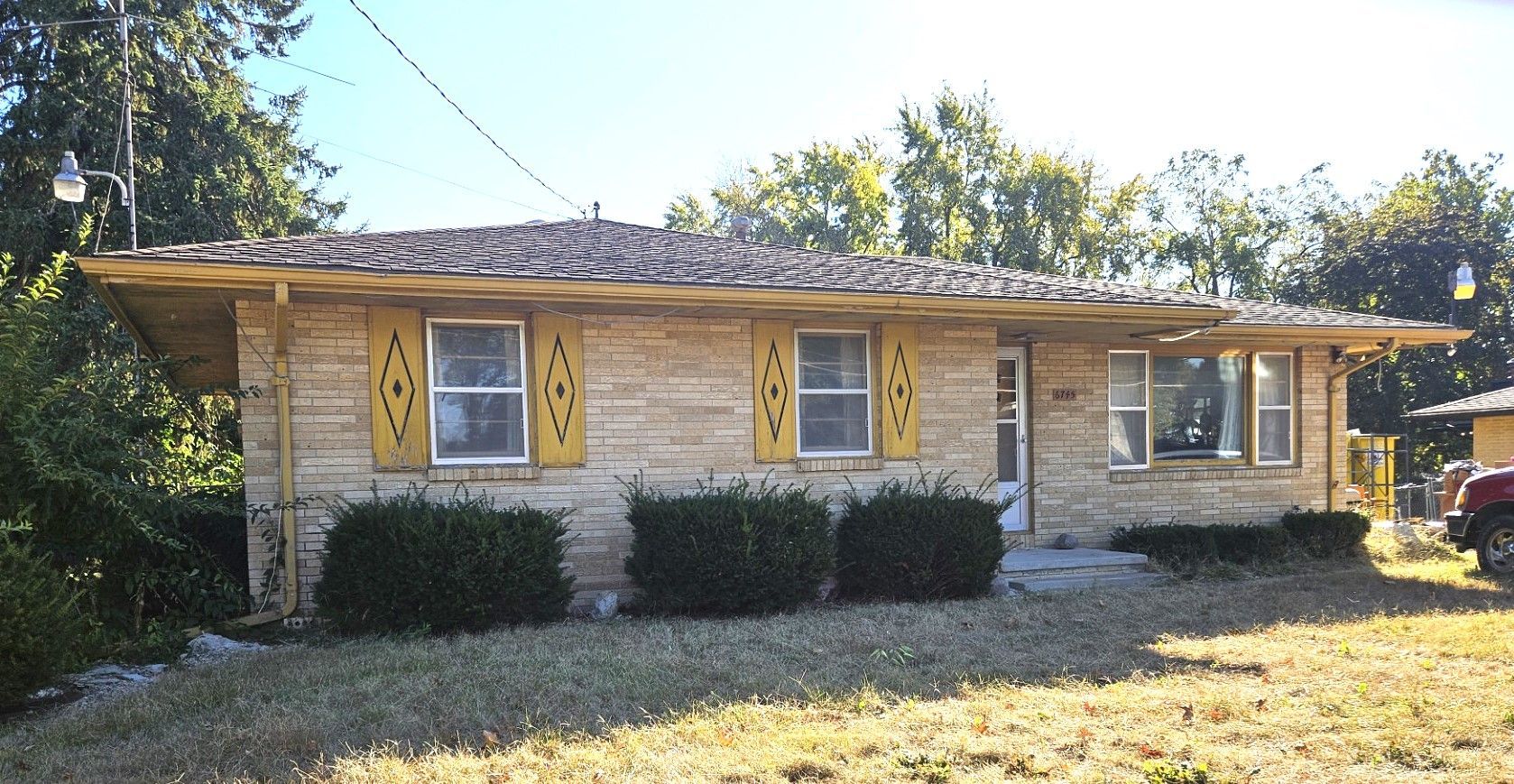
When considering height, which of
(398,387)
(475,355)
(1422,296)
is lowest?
(398,387)

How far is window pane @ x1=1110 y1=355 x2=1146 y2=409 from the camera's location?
1149 cm

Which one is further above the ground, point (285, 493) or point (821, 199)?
point (821, 199)

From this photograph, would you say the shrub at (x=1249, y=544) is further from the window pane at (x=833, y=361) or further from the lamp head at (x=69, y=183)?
the lamp head at (x=69, y=183)

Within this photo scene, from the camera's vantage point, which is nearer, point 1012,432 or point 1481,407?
point 1012,432

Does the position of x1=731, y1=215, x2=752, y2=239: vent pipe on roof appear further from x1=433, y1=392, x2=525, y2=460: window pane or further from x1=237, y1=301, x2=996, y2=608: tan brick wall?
x1=433, y1=392, x2=525, y2=460: window pane

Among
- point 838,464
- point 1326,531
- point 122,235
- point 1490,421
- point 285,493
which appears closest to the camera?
point 285,493

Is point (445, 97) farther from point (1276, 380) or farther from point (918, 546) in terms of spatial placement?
point (1276, 380)

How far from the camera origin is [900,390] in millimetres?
9273

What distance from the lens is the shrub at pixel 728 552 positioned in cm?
759

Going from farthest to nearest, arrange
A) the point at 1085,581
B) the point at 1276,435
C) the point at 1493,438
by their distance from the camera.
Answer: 1. the point at 1493,438
2. the point at 1276,435
3. the point at 1085,581

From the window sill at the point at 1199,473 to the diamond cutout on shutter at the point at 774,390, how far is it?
4687 millimetres

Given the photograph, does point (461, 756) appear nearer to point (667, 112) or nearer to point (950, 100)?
point (667, 112)

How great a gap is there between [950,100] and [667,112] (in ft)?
53.2

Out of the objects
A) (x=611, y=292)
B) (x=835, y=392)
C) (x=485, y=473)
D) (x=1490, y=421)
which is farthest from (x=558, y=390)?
(x=1490, y=421)
